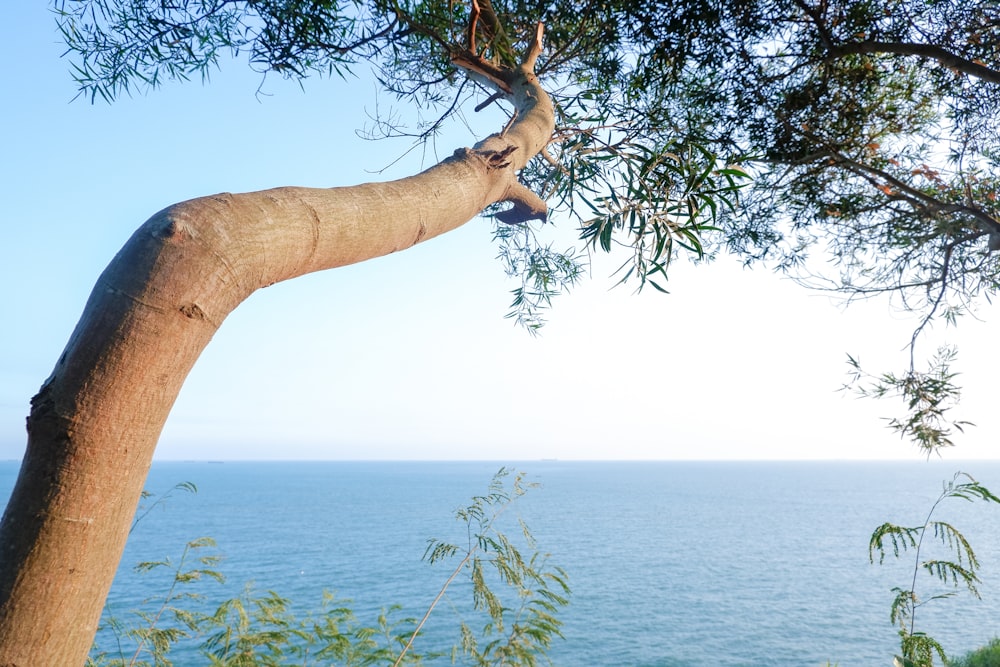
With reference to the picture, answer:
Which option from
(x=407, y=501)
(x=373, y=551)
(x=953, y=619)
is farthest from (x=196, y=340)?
(x=407, y=501)

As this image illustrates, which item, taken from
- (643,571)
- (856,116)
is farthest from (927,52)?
(643,571)

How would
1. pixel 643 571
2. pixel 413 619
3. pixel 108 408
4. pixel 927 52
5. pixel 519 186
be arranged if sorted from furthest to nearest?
pixel 643 571 → pixel 413 619 → pixel 927 52 → pixel 519 186 → pixel 108 408

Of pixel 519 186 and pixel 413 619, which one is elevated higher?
pixel 519 186

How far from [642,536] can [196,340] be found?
6022 cm

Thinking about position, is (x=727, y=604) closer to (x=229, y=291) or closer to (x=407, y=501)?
(x=229, y=291)

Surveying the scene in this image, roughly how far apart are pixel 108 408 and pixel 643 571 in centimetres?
4515

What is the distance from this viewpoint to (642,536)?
57.7m

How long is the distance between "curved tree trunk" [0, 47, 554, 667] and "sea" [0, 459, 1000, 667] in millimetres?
3584

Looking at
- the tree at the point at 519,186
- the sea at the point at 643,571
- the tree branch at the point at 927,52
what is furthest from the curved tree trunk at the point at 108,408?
the tree branch at the point at 927,52

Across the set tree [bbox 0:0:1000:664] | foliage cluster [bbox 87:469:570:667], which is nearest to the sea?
foliage cluster [bbox 87:469:570:667]

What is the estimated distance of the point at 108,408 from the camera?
3.26 ft

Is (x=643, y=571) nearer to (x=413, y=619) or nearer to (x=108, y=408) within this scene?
(x=413, y=619)

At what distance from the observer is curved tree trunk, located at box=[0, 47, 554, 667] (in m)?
0.95

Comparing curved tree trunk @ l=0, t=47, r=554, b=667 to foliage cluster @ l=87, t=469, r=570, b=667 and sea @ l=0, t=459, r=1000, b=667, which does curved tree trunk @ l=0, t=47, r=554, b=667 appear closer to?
foliage cluster @ l=87, t=469, r=570, b=667
